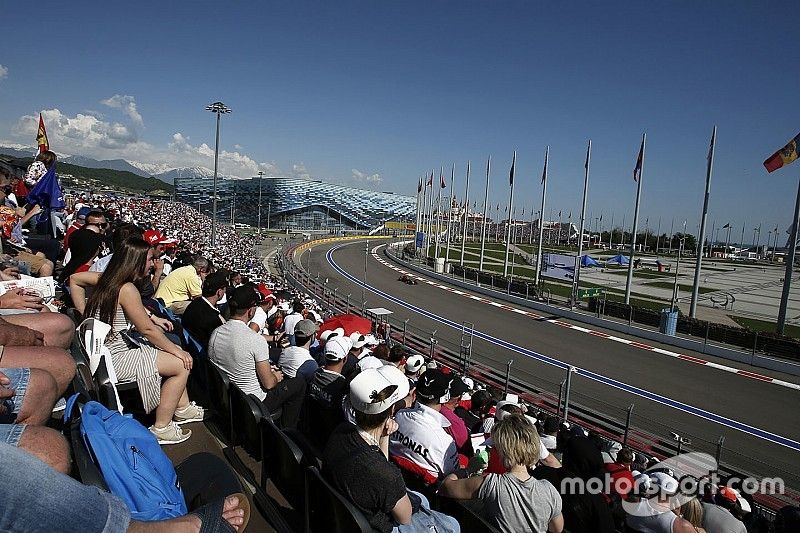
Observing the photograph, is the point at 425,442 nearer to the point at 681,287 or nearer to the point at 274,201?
the point at 681,287

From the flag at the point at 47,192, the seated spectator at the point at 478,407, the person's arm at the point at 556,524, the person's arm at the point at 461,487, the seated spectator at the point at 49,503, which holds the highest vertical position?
the flag at the point at 47,192

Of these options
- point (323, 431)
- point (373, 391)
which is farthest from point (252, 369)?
point (373, 391)

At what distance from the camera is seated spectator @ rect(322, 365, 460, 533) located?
2.34m

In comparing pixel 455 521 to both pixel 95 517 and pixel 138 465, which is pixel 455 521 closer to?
pixel 138 465

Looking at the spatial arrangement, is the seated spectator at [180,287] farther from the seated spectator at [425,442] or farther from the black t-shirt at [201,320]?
the seated spectator at [425,442]

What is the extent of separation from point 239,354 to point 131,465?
2.05 metres

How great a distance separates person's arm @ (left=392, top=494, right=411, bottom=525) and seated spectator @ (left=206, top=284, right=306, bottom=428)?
187 centimetres

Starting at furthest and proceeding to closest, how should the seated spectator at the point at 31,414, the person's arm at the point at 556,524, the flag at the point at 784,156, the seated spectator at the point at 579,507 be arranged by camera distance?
the flag at the point at 784,156 → the seated spectator at the point at 579,507 → the person's arm at the point at 556,524 → the seated spectator at the point at 31,414

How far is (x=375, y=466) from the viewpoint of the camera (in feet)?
7.84

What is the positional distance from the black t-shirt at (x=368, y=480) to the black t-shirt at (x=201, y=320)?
2.91 m

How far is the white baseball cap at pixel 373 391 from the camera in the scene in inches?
102

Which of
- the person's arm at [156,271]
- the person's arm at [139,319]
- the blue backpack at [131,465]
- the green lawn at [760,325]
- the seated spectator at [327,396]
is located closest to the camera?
the blue backpack at [131,465]

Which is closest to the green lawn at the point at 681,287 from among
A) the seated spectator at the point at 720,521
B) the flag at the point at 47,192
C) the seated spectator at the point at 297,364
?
the seated spectator at the point at 720,521

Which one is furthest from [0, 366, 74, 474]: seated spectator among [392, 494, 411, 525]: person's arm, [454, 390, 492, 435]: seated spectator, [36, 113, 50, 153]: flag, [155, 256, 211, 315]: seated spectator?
[36, 113, 50, 153]: flag
